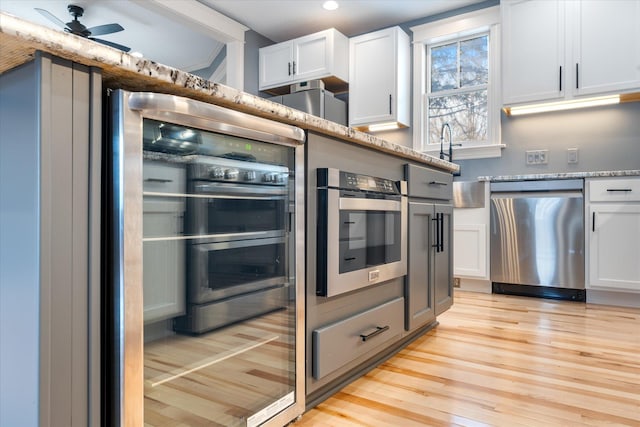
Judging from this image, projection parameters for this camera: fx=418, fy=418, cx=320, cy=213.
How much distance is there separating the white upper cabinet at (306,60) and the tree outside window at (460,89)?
947 mm

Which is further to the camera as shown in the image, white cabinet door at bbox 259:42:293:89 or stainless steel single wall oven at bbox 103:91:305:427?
white cabinet door at bbox 259:42:293:89

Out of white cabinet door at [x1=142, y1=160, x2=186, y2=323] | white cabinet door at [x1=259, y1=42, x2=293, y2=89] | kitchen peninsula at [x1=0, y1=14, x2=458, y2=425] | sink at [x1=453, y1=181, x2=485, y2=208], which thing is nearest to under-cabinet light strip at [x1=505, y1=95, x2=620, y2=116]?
sink at [x1=453, y1=181, x2=485, y2=208]

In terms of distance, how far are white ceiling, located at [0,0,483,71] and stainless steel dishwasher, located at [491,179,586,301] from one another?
78.2 inches

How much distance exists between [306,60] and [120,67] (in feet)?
13.2

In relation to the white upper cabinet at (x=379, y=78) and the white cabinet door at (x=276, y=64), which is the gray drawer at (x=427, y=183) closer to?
the white upper cabinet at (x=379, y=78)

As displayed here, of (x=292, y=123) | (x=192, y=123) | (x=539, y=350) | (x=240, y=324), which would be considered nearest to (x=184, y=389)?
(x=240, y=324)

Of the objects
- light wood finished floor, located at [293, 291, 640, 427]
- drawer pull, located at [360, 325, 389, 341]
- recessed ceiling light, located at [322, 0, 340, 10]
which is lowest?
light wood finished floor, located at [293, 291, 640, 427]

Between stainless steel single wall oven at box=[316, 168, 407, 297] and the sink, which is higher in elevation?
the sink

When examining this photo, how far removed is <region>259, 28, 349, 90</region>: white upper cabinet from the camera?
4379 millimetres

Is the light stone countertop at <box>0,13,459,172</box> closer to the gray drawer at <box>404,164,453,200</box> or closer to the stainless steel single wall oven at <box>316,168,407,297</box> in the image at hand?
the stainless steel single wall oven at <box>316,168,407,297</box>

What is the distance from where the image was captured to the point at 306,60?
452 cm

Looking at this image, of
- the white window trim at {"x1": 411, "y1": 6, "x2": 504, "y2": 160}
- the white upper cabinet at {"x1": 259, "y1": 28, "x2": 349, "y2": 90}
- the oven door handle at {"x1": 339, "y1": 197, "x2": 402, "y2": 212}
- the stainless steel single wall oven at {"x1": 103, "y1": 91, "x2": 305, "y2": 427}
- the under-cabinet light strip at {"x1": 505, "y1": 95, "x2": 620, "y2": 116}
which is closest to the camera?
the stainless steel single wall oven at {"x1": 103, "y1": 91, "x2": 305, "y2": 427}

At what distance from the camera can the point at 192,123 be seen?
0.88m

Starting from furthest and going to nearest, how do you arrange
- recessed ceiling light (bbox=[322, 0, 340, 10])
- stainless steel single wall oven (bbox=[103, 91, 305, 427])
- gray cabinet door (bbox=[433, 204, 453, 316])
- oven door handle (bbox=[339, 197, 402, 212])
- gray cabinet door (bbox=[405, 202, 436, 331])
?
recessed ceiling light (bbox=[322, 0, 340, 10]), gray cabinet door (bbox=[433, 204, 453, 316]), gray cabinet door (bbox=[405, 202, 436, 331]), oven door handle (bbox=[339, 197, 402, 212]), stainless steel single wall oven (bbox=[103, 91, 305, 427])
